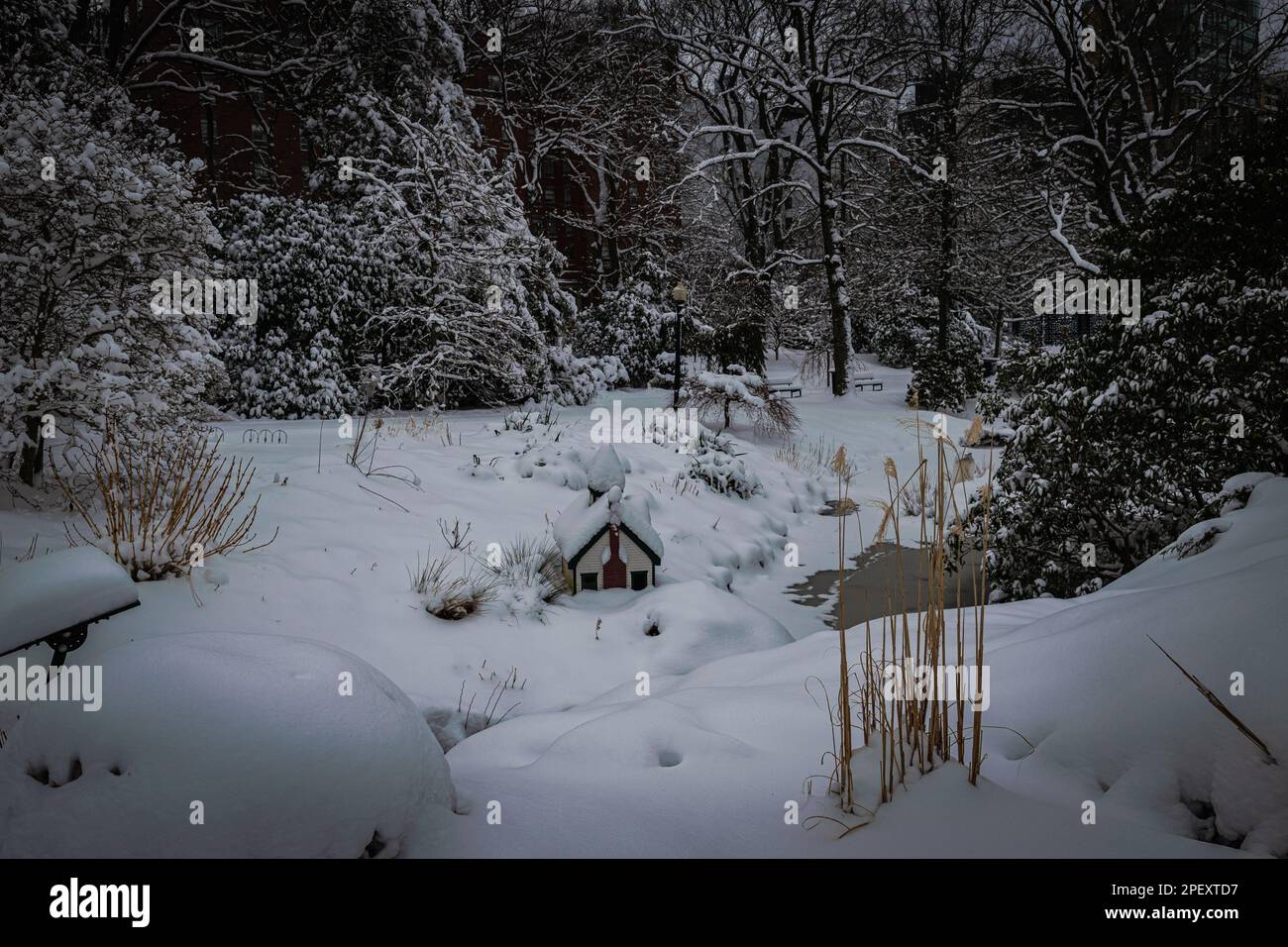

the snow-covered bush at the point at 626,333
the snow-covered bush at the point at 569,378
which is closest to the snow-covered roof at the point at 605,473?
the snow-covered bush at the point at 569,378

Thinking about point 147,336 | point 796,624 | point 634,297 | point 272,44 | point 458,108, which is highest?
point 272,44

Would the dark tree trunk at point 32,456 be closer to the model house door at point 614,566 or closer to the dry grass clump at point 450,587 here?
the dry grass clump at point 450,587

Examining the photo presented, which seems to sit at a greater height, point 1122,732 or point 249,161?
point 249,161

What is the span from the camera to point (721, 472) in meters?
8.12

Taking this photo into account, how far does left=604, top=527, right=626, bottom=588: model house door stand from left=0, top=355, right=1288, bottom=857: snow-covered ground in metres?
0.56

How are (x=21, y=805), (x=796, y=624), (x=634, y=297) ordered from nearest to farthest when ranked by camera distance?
(x=21, y=805)
(x=796, y=624)
(x=634, y=297)

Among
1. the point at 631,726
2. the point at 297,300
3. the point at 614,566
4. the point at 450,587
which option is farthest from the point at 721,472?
the point at 297,300

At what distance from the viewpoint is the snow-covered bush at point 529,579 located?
4469 millimetres

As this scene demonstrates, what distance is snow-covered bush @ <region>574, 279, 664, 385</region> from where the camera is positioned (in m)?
16.0

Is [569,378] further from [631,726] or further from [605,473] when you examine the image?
[631,726]
